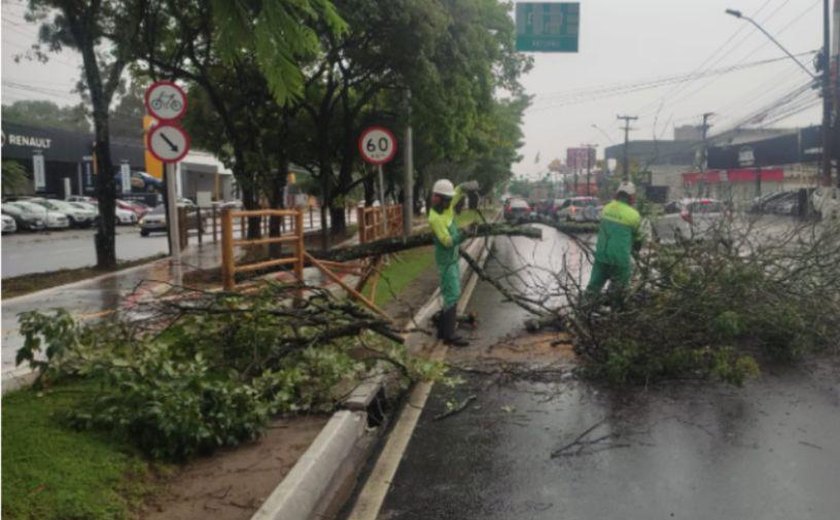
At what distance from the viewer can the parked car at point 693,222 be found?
29.2 feet

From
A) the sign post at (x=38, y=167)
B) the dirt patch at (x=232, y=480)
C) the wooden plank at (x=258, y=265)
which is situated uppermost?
the sign post at (x=38, y=167)

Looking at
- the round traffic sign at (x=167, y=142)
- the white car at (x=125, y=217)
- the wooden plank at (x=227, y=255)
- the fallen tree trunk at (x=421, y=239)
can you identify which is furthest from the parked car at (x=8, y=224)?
the fallen tree trunk at (x=421, y=239)

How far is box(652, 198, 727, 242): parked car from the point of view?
29.2 feet

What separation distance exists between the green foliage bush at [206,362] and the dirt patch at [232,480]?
0.48 feet

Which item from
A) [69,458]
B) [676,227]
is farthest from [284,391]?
[676,227]

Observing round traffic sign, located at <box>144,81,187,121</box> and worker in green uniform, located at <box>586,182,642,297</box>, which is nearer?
worker in green uniform, located at <box>586,182,642,297</box>

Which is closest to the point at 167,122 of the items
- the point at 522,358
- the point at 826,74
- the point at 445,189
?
the point at 445,189

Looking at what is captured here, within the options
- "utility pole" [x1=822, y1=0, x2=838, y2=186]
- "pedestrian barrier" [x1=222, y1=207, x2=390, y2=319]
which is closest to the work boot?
"pedestrian barrier" [x1=222, y1=207, x2=390, y2=319]

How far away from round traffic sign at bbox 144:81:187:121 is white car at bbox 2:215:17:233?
2513 cm

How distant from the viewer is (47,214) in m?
35.2

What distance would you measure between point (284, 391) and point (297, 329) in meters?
0.93

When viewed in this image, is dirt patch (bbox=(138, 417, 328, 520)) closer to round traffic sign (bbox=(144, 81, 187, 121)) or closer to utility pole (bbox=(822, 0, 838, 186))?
round traffic sign (bbox=(144, 81, 187, 121))

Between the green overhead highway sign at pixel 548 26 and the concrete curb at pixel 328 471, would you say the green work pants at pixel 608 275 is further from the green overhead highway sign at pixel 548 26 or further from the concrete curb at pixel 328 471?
the green overhead highway sign at pixel 548 26

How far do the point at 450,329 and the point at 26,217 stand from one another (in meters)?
31.3
